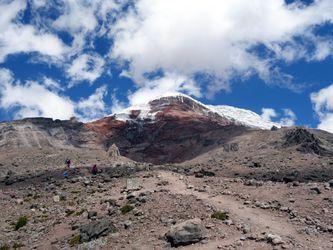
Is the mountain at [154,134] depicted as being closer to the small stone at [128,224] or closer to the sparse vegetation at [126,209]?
the sparse vegetation at [126,209]

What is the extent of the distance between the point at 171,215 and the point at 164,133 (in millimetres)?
131202

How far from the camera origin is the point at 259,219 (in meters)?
27.0

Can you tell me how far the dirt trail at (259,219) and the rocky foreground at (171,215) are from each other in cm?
5

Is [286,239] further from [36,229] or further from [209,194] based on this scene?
[36,229]

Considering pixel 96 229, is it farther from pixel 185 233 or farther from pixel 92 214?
pixel 185 233

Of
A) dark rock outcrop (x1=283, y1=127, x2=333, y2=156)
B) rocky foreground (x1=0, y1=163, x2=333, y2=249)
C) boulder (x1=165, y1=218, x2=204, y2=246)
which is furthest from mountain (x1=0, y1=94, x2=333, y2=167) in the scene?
boulder (x1=165, y1=218, x2=204, y2=246)

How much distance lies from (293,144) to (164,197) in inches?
2323

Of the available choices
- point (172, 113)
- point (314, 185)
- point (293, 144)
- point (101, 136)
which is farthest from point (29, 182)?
point (172, 113)

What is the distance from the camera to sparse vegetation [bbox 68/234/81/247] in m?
28.0

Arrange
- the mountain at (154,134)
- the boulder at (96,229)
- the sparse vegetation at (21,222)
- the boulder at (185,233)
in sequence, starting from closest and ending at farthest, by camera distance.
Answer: the boulder at (185,233), the boulder at (96,229), the sparse vegetation at (21,222), the mountain at (154,134)

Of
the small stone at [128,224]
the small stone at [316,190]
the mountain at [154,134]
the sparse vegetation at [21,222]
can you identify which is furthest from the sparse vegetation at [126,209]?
the mountain at [154,134]

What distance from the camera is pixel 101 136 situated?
512ft

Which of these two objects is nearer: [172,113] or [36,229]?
[36,229]

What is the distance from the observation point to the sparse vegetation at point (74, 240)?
28.0 metres
